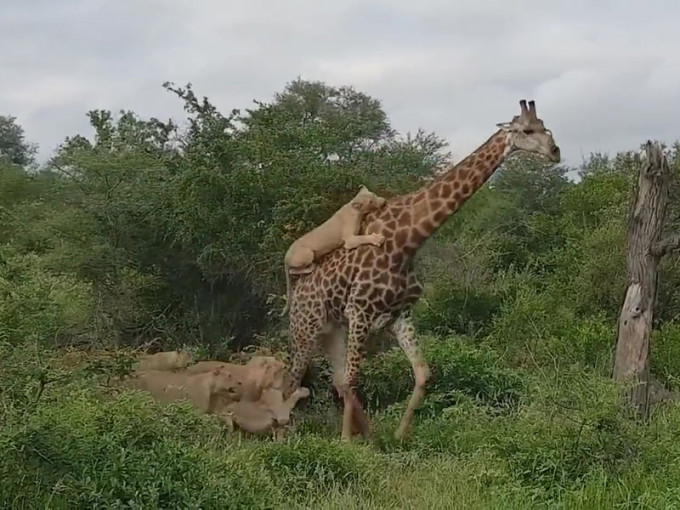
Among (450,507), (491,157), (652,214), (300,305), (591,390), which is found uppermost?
(491,157)

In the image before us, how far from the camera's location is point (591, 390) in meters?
6.08

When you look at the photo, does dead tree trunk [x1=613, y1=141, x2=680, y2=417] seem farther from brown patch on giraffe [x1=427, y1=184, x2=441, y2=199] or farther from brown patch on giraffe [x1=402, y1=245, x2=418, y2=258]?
brown patch on giraffe [x1=402, y1=245, x2=418, y2=258]

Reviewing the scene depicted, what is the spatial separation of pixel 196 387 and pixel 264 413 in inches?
21.9

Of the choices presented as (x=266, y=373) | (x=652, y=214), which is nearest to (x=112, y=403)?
(x=266, y=373)

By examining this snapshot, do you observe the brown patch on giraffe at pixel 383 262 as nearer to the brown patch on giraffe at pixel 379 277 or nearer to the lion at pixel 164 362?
the brown patch on giraffe at pixel 379 277

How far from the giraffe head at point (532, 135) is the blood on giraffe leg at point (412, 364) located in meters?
1.57

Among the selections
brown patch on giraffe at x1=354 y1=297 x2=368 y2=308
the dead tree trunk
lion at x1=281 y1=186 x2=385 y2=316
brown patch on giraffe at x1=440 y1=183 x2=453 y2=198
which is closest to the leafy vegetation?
the dead tree trunk

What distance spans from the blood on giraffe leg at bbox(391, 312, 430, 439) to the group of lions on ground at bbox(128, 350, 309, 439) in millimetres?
912

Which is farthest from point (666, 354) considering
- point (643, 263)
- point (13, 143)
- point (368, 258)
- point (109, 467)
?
point (13, 143)

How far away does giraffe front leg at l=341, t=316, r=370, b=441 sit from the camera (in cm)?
742

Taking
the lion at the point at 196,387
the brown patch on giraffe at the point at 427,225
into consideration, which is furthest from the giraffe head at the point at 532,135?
the lion at the point at 196,387

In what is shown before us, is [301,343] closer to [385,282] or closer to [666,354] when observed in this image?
[385,282]

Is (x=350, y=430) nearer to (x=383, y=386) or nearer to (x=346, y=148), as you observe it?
(x=383, y=386)

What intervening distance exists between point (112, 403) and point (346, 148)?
631cm
